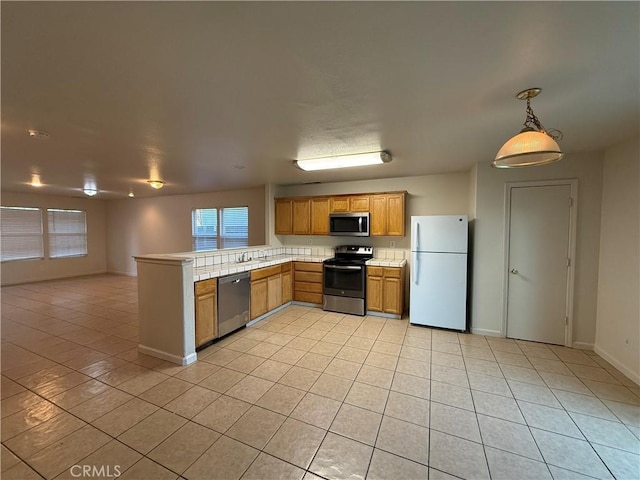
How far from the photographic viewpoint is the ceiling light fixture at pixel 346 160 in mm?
3305

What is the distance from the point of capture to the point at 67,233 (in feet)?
25.7

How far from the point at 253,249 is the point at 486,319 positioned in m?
3.84

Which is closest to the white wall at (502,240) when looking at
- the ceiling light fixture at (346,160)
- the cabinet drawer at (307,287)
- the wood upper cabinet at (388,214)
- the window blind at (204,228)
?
the wood upper cabinet at (388,214)

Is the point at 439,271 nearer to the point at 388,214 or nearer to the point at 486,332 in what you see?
the point at 486,332

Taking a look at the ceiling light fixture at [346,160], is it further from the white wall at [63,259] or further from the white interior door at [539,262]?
the white wall at [63,259]

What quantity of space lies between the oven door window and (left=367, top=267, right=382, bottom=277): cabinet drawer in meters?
0.11

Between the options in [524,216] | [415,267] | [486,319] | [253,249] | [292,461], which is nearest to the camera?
[292,461]

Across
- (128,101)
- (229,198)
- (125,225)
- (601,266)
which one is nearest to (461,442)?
(601,266)

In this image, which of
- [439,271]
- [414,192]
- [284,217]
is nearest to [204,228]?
[284,217]

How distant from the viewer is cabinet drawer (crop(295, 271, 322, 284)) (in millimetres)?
4966

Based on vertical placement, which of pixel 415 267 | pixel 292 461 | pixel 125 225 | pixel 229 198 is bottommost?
pixel 292 461

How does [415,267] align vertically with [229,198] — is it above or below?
below

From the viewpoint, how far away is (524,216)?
11.6 ft

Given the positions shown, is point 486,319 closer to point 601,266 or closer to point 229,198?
point 601,266
